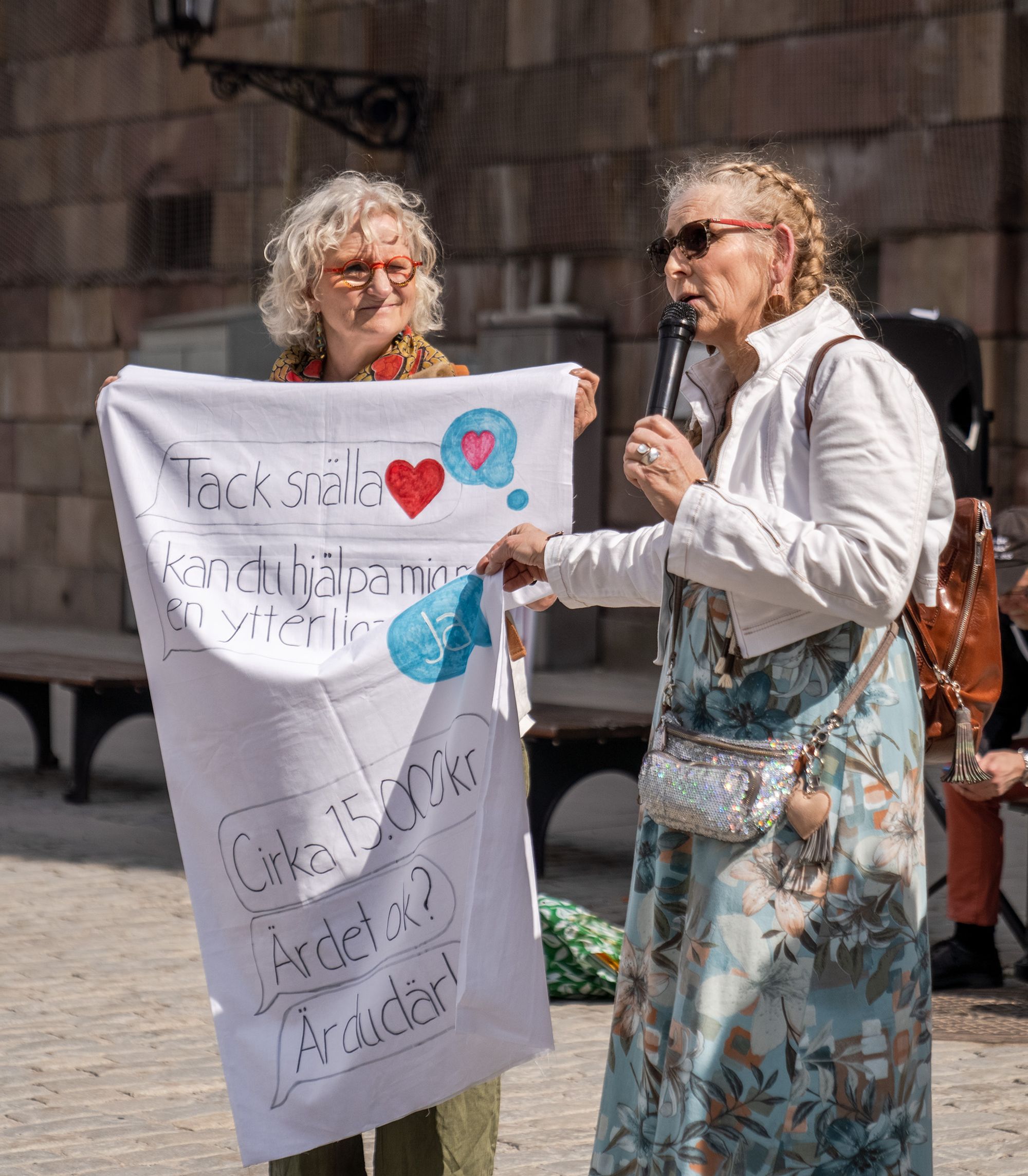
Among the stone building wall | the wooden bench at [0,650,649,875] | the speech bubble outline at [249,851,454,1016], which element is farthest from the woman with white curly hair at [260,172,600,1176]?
the stone building wall

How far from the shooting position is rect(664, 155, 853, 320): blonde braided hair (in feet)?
9.16

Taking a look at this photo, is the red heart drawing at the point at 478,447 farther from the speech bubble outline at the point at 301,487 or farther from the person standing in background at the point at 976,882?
the person standing in background at the point at 976,882

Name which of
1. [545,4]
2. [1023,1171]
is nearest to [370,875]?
[1023,1171]

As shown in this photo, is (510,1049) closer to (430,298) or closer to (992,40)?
(430,298)

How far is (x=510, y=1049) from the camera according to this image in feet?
10.2

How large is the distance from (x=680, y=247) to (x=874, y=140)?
9.60 metres

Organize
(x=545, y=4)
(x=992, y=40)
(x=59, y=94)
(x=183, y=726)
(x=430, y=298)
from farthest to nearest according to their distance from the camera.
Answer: (x=59, y=94) → (x=545, y=4) → (x=992, y=40) → (x=430, y=298) → (x=183, y=726)

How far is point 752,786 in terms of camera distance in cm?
260

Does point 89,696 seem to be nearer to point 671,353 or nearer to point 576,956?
point 576,956

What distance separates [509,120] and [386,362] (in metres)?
11.2

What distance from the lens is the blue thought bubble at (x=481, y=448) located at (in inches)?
129

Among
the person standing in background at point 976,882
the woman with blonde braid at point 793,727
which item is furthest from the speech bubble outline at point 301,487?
the person standing in background at point 976,882

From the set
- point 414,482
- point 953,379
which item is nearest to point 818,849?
point 414,482

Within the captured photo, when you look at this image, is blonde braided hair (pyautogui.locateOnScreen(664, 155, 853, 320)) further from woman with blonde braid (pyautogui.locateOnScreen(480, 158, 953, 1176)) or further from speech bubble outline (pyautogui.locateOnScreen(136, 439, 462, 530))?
speech bubble outline (pyautogui.locateOnScreen(136, 439, 462, 530))
